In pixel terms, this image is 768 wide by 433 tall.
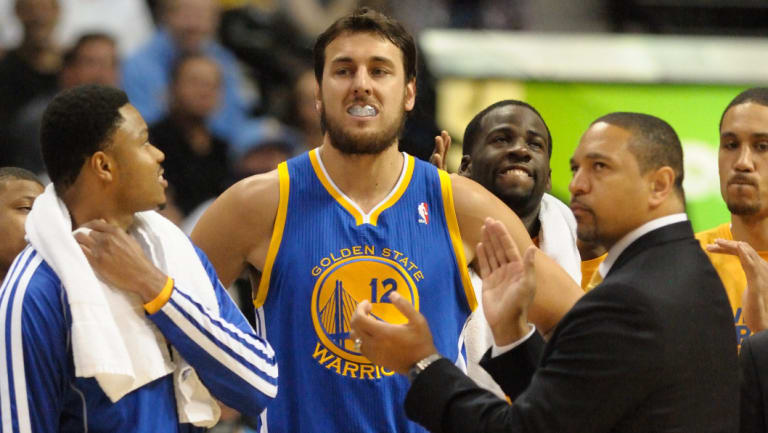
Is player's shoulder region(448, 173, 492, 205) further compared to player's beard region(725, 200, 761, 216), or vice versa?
player's beard region(725, 200, 761, 216)

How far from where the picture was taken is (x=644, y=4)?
37.5 ft

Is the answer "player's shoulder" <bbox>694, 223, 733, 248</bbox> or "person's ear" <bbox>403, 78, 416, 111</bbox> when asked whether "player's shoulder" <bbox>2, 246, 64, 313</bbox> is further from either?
"player's shoulder" <bbox>694, 223, 733, 248</bbox>

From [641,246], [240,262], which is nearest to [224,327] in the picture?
[240,262]

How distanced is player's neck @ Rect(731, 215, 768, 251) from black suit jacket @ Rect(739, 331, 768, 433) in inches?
63.0

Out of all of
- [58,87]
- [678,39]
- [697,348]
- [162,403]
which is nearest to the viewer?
[697,348]

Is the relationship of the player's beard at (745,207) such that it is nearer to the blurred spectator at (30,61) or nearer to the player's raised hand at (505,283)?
the player's raised hand at (505,283)

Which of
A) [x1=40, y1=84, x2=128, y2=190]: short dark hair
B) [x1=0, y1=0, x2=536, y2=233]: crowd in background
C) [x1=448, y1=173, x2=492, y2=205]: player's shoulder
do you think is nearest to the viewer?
[x1=40, y1=84, x2=128, y2=190]: short dark hair

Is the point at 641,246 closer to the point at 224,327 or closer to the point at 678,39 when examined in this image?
the point at 224,327

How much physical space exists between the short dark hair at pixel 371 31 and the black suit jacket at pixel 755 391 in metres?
1.57

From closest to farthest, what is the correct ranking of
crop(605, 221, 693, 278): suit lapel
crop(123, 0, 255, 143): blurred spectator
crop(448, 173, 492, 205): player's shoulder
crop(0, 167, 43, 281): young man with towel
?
crop(605, 221, 693, 278): suit lapel → crop(0, 167, 43, 281): young man with towel → crop(448, 173, 492, 205): player's shoulder → crop(123, 0, 255, 143): blurred spectator

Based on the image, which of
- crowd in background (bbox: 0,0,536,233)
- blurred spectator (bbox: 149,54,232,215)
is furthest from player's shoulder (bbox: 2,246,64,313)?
blurred spectator (bbox: 149,54,232,215)

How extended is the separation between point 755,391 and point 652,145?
2.63ft

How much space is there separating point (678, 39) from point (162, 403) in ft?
27.1

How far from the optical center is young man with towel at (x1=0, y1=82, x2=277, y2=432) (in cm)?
309
